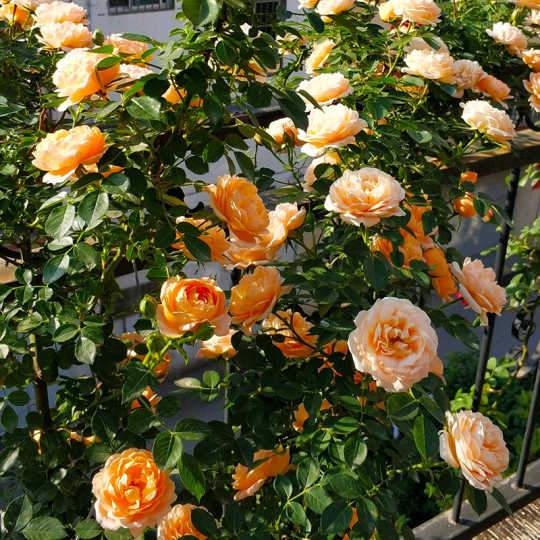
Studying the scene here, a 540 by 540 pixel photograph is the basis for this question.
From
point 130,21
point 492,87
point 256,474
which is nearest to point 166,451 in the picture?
point 256,474

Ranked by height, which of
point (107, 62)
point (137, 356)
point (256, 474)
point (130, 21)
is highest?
point (107, 62)

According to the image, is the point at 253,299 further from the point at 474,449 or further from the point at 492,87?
A: the point at 492,87

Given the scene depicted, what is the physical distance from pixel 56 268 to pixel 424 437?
1.55 ft

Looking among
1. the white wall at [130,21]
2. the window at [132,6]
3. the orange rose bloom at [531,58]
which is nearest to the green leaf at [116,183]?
the orange rose bloom at [531,58]

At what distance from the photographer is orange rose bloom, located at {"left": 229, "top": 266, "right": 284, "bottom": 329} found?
101 centimetres

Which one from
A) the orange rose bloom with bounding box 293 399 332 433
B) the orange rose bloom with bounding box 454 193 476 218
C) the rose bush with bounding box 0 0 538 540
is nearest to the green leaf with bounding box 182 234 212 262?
the rose bush with bounding box 0 0 538 540

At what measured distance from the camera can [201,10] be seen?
76cm

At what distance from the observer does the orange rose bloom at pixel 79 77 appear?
35.6 inches

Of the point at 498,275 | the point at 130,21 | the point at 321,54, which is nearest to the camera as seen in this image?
the point at 321,54

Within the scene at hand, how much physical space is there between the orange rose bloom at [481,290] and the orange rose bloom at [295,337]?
0.23 meters

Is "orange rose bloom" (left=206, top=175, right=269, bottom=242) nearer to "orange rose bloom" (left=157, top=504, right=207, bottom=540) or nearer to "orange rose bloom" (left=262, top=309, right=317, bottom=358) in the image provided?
"orange rose bloom" (left=262, top=309, right=317, bottom=358)

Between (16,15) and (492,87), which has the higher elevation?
(16,15)

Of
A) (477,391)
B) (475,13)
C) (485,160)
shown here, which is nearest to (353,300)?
(485,160)

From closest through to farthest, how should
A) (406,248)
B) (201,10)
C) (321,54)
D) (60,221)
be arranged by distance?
(201,10) < (60,221) < (406,248) < (321,54)
